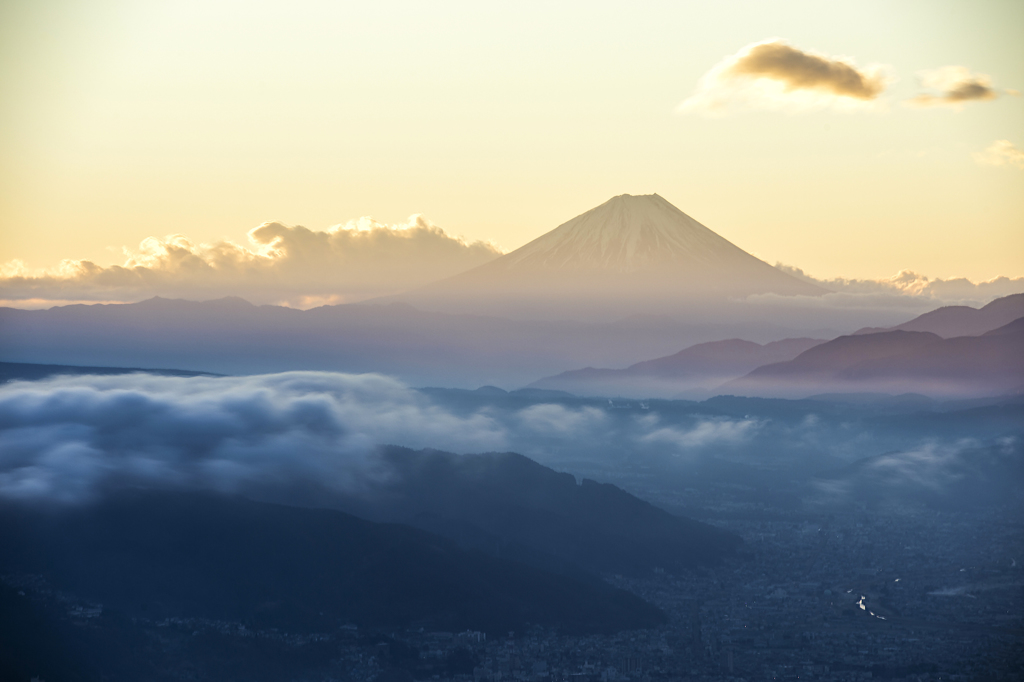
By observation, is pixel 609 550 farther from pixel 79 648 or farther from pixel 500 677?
pixel 79 648

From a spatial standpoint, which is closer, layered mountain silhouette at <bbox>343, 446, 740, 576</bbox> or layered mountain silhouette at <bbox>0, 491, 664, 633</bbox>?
layered mountain silhouette at <bbox>0, 491, 664, 633</bbox>

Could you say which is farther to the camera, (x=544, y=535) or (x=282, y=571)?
(x=544, y=535)

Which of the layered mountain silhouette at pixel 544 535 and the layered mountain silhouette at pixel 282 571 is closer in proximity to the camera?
the layered mountain silhouette at pixel 282 571

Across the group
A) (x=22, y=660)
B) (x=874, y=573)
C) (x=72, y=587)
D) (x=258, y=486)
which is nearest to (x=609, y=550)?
(x=874, y=573)

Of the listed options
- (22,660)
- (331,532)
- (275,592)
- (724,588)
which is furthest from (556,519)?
(22,660)

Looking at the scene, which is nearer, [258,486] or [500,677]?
[500,677]

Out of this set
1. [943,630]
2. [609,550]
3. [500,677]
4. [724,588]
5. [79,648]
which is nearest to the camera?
[79,648]

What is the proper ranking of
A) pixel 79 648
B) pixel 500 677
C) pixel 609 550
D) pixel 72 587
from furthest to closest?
pixel 609 550
pixel 72 587
pixel 500 677
pixel 79 648

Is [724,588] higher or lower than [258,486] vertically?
lower

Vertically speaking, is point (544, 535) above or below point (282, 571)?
below
